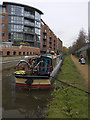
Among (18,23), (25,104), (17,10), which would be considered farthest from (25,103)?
(17,10)

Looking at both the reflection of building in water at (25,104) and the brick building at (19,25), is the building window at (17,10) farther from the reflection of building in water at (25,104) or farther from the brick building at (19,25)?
the reflection of building in water at (25,104)

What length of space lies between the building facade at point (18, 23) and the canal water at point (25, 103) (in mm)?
37287

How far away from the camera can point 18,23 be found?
4728 centimetres

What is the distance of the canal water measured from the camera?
4562 mm

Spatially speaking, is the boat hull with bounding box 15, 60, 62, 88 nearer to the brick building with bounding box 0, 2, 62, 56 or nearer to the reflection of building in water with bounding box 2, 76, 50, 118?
the reflection of building in water with bounding box 2, 76, 50, 118

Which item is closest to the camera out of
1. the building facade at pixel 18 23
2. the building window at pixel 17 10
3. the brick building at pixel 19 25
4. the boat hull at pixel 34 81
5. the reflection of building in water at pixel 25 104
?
the reflection of building in water at pixel 25 104

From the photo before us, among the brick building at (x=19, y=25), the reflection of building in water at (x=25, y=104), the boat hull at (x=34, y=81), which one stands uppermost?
the brick building at (x=19, y=25)

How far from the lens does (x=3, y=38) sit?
4459 centimetres

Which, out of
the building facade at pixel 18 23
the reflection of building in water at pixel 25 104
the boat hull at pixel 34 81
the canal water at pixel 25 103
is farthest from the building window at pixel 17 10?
the reflection of building in water at pixel 25 104

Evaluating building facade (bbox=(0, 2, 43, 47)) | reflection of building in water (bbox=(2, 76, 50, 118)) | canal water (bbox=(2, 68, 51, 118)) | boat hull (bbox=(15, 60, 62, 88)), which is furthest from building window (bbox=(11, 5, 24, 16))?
reflection of building in water (bbox=(2, 76, 50, 118))

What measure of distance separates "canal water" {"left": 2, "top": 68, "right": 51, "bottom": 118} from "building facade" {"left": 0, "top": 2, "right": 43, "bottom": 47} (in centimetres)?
3729

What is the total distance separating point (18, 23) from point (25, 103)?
4671cm

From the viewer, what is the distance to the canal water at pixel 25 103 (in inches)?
180

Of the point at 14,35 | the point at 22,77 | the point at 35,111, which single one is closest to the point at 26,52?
the point at 14,35
